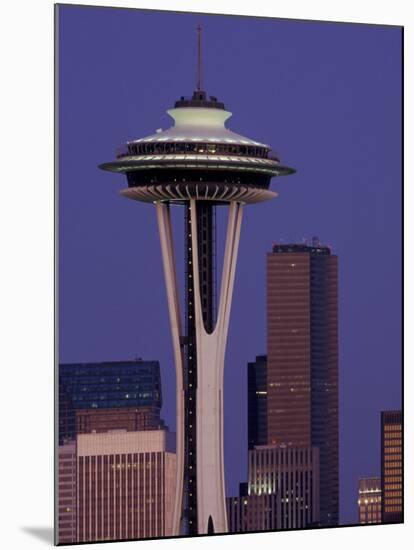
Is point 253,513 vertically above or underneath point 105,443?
underneath

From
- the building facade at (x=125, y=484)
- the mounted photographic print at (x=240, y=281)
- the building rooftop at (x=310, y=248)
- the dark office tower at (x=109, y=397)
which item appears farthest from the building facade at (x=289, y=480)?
the building rooftop at (x=310, y=248)

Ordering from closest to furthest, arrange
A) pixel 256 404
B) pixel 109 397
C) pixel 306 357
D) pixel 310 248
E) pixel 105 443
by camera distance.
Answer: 1. pixel 105 443
2. pixel 109 397
3. pixel 310 248
4. pixel 306 357
5. pixel 256 404

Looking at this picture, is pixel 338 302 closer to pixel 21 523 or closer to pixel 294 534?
pixel 294 534

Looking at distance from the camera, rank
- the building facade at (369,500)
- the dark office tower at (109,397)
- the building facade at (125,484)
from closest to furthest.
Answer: the dark office tower at (109,397) → the building facade at (125,484) → the building facade at (369,500)

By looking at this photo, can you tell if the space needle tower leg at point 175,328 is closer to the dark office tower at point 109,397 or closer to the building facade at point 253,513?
the dark office tower at point 109,397

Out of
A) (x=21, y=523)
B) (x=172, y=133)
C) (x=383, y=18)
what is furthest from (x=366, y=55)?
(x=21, y=523)

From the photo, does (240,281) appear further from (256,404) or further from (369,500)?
(369,500)

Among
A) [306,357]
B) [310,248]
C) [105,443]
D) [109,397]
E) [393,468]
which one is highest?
[310,248]

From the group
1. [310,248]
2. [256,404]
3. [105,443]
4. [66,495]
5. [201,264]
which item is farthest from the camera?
[201,264]

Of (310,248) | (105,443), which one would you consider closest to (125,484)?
(105,443)
